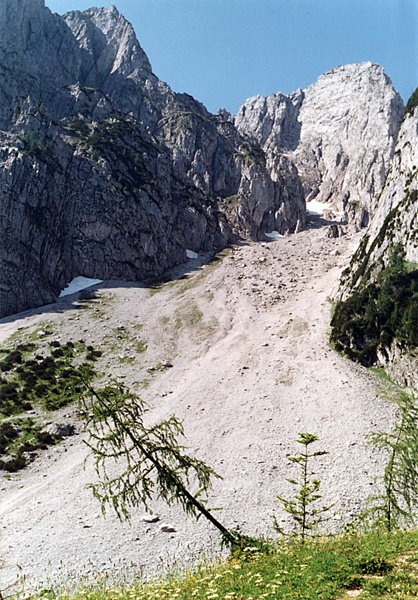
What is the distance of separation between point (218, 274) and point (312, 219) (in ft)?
230

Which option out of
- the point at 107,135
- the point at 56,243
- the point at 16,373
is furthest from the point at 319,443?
the point at 107,135

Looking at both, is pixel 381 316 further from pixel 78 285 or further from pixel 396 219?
pixel 78 285

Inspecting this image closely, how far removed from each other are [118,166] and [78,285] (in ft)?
136

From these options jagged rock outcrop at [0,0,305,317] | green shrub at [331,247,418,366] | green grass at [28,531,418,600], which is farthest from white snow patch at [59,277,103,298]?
green grass at [28,531,418,600]

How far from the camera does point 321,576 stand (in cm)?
814

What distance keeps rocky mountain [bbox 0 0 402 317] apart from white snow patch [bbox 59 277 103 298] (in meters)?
1.77

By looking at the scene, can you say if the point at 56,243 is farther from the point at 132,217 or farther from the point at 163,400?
the point at 163,400

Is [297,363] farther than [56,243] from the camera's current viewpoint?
No

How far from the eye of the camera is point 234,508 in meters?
27.1

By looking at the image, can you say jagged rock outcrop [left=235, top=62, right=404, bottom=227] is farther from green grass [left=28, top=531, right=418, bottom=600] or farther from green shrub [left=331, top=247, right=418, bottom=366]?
green grass [left=28, top=531, right=418, bottom=600]

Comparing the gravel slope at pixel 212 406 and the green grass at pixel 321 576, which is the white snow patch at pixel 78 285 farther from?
the green grass at pixel 321 576

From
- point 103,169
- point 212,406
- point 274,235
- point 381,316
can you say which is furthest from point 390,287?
point 274,235

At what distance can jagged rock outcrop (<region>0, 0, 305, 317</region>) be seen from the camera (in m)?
93.4

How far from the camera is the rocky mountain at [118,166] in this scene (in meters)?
94.6
